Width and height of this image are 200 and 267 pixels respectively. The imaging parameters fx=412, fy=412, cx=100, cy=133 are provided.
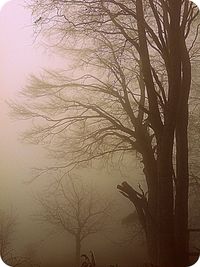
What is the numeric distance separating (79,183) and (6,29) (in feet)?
1.75

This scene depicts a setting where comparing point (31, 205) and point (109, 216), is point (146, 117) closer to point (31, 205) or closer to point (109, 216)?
point (109, 216)

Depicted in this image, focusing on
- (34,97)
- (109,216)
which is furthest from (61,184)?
(34,97)

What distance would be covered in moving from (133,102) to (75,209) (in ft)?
1.24

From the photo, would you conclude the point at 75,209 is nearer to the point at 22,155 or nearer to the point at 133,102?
the point at 22,155

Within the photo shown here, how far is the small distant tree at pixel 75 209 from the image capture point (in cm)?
125

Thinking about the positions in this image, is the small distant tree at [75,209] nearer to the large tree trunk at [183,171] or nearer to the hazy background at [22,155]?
the hazy background at [22,155]

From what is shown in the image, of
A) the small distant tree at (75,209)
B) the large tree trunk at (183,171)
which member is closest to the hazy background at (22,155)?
the small distant tree at (75,209)

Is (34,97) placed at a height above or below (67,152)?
above

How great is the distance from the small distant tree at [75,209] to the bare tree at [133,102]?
0.24 feet

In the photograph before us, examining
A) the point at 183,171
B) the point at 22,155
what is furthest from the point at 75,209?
the point at 183,171

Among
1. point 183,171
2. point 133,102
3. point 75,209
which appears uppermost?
point 133,102

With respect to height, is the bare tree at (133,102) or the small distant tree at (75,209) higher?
the bare tree at (133,102)

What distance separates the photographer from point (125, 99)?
1.29 meters

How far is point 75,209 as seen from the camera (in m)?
1.27
